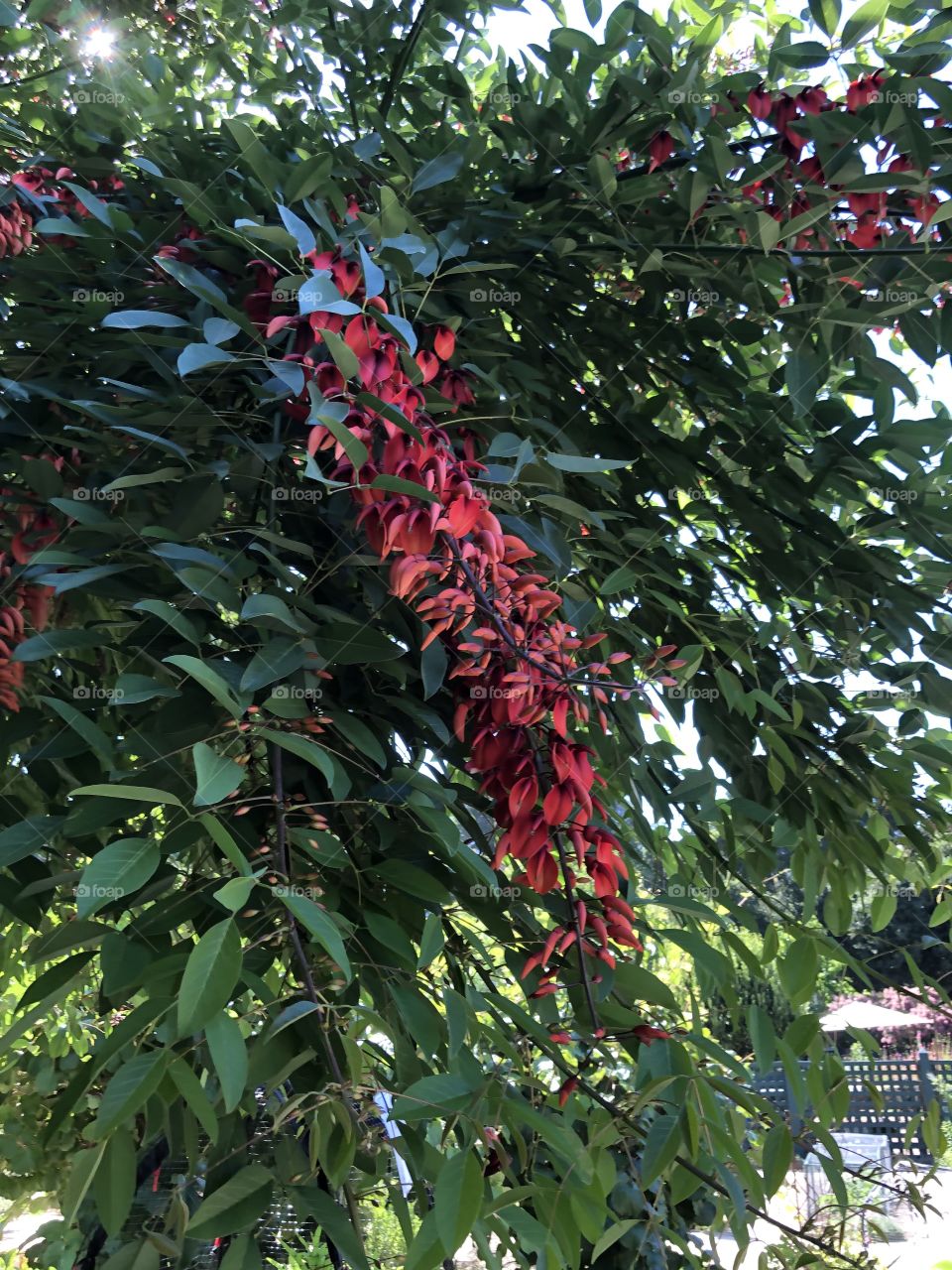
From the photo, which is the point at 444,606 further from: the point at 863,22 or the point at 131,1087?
the point at 863,22

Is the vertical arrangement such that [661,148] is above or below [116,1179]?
above

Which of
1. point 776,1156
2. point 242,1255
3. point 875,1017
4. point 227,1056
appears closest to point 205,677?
point 227,1056

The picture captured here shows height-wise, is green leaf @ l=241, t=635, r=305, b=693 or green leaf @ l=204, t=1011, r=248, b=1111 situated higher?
green leaf @ l=241, t=635, r=305, b=693

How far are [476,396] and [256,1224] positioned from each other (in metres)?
0.60

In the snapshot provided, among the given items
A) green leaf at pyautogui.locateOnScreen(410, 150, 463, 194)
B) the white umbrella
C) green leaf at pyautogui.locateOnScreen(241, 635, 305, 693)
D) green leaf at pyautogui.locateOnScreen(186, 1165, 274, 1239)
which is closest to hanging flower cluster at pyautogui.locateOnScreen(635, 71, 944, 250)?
green leaf at pyautogui.locateOnScreen(410, 150, 463, 194)

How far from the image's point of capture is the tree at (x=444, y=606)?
0.49 meters

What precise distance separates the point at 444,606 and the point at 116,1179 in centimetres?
32

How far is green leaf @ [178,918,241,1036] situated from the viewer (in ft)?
1.20

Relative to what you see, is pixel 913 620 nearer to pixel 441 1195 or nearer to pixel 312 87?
pixel 441 1195

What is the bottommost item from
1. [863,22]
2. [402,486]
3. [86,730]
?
[86,730]

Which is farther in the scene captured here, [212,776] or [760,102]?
[760,102]

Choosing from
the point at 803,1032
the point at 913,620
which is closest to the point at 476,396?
the point at 913,620

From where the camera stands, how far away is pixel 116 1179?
44cm

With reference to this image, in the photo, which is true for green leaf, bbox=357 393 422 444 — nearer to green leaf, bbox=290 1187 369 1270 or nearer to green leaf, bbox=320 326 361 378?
green leaf, bbox=320 326 361 378
